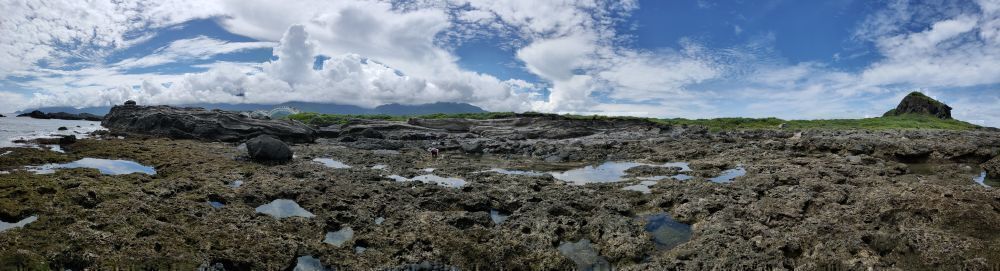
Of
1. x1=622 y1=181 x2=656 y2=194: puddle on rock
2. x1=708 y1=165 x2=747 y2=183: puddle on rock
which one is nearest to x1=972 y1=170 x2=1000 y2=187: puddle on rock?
x1=708 y1=165 x2=747 y2=183: puddle on rock

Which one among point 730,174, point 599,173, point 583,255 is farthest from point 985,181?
point 583,255

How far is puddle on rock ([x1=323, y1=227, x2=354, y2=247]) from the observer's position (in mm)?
15453

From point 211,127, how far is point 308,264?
53.9 metres

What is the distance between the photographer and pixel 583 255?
14.8 metres

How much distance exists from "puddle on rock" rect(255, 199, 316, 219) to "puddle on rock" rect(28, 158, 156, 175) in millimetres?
10062

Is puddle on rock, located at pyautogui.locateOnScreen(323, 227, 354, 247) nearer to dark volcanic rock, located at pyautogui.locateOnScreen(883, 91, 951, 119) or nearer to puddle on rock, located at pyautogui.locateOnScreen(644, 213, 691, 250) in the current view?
puddle on rock, located at pyautogui.locateOnScreen(644, 213, 691, 250)

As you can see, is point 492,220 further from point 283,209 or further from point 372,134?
point 372,134

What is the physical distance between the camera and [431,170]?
3259cm

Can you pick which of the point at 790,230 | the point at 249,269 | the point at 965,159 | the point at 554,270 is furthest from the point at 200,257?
the point at 965,159

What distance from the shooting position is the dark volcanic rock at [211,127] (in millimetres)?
56250

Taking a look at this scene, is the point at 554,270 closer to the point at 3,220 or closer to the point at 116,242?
the point at 116,242

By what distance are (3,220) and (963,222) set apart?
1243 inches

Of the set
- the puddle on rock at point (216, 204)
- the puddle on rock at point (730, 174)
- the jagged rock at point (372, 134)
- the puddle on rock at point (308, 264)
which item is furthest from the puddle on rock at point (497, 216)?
the jagged rock at point (372, 134)

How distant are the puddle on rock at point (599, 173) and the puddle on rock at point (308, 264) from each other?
56.6 ft
